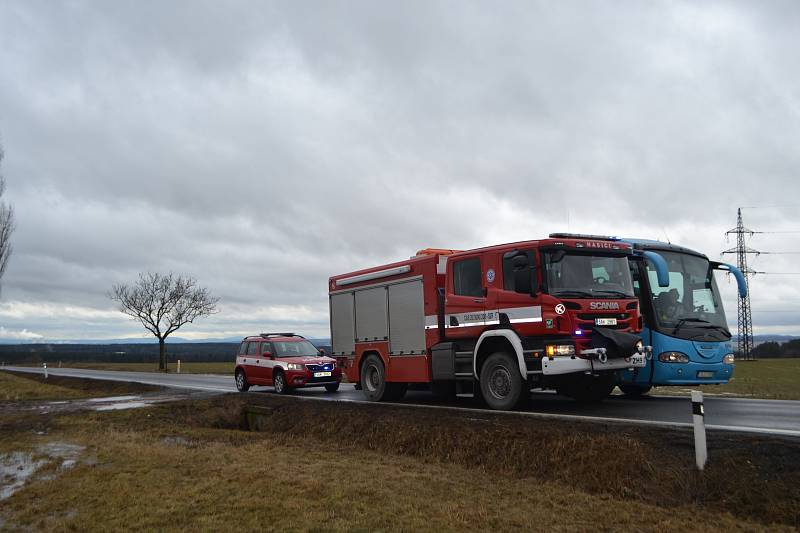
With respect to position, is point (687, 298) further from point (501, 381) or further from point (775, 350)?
point (775, 350)

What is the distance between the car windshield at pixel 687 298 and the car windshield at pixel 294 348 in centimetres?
1125

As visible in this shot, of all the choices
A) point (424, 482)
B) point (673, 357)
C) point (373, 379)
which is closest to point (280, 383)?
point (373, 379)

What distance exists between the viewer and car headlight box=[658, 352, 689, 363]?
527 inches

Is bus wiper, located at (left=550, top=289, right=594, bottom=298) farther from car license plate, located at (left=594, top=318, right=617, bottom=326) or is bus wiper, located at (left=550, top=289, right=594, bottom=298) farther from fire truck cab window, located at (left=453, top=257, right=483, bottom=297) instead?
fire truck cab window, located at (left=453, top=257, right=483, bottom=297)

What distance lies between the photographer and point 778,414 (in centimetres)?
1136

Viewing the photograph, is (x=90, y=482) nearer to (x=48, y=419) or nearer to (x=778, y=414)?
(x=48, y=419)

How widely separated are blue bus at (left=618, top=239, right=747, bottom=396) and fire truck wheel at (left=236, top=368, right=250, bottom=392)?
12.6 m

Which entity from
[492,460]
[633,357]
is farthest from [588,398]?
[492,460]

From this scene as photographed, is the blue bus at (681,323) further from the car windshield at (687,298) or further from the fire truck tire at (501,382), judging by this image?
the fire truck tire at (501,382)

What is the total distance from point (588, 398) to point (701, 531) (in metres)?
8.46

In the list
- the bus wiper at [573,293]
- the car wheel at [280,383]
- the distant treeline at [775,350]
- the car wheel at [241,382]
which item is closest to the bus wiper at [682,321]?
the bus wiper at [573,293]

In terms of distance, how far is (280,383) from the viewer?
2016 centimetres

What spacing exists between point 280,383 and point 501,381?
960 centimetres

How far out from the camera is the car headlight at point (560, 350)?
11336mm
